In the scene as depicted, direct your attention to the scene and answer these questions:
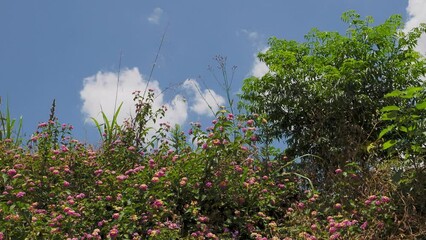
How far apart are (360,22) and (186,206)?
498cm

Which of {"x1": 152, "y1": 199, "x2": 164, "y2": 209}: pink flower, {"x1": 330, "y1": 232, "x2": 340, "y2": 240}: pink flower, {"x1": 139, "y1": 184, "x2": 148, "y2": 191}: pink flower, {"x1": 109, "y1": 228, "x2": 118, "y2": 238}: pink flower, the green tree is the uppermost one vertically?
the green tree

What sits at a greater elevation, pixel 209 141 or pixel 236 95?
pixel 236 95

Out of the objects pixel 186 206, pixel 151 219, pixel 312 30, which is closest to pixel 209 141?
pixel 186 206

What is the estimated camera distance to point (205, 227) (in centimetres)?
436

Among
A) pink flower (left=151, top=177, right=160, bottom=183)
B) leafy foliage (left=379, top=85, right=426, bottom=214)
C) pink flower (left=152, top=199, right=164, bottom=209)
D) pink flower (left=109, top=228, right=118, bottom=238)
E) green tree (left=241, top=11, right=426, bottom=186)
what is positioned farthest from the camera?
green tree (left=241, top=11, right=426, bottom=186)

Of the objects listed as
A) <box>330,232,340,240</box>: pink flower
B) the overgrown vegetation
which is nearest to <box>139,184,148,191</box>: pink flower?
the overgrown vegetation

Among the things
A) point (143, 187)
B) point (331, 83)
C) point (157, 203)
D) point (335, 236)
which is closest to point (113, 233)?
point (157, 203)

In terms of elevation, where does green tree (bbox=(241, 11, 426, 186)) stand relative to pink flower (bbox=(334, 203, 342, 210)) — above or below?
above

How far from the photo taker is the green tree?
756cm

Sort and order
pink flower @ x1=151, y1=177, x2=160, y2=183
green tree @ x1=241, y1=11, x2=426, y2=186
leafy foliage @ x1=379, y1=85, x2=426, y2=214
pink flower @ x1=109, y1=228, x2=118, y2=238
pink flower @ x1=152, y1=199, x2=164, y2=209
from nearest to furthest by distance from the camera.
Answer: pink flower @ x1=109, y1=228, x2=118, y2=238 → pink flower @ x1=152, y1=199, x2=164, y2=209 → pink flower @ x1=151, y1=177, x2=160, y2=183 → leafy foliage @ x1=379, y1=85, x2=426, y2=214 → green tree @ x1=241, y1=11, x2=426, y2=186

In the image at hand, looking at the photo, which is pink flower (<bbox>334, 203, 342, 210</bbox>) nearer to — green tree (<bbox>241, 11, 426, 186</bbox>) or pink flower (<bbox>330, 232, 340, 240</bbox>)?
pink flower (<bbox>330, 232, 340, 240</bbox>)

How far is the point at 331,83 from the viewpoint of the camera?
756cm

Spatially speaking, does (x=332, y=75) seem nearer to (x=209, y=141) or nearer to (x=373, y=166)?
(x=373, y=166)

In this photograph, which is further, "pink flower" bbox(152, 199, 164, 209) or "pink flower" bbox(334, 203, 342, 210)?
"pink flower" bbox(334, 203, 342, 210)
